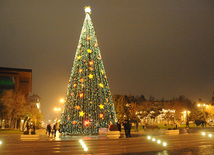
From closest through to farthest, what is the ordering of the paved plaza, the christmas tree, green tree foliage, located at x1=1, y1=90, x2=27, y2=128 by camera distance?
1. the paved plaza
2. the christmas tree
3. green tree foliage, located at x1=1, y1=90, x2=27, y2=128

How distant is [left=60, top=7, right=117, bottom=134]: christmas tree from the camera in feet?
94.6

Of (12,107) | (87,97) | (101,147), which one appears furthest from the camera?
(12,107)

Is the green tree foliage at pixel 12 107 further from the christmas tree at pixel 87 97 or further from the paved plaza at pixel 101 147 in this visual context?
the paved plaza at pixel 101 147

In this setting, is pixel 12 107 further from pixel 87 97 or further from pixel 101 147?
pixel 101 147

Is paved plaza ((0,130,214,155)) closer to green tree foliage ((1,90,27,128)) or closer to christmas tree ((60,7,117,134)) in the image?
christmas tree ((60,7,117,134))

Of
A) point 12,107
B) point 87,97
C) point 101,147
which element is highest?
point 87,97

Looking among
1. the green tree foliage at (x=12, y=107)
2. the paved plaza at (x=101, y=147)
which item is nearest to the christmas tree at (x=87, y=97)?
the paved plaza at (x=101, y=147)

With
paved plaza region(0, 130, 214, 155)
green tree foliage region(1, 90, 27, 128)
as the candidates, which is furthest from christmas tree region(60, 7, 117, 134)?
green tree foliage region(1, 90, 27, 128)

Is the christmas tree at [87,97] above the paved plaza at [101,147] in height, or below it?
above

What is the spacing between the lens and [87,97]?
2898 centimetres

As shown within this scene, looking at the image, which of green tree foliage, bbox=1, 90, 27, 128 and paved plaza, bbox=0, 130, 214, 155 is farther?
green tree foliage, bbox=1, 90, 27, 128

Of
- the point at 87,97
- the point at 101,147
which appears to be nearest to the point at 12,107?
the point at 87,97

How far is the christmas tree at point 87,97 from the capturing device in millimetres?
28828

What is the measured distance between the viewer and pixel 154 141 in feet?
A: 63.8
